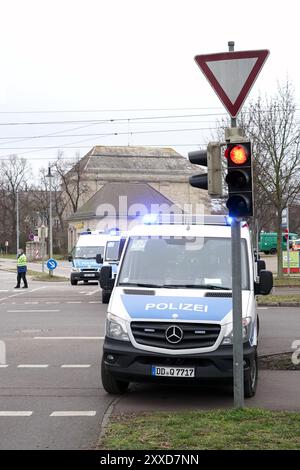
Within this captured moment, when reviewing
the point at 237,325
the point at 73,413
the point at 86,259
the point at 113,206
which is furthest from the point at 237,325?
the point at 113,206

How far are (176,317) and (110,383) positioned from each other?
1.29 metres

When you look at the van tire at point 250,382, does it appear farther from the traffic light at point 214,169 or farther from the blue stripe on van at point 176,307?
the traffic light at point 214,169

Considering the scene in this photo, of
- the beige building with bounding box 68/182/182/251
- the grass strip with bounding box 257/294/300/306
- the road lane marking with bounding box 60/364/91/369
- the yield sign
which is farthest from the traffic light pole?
the beige building with bounding box 68/182/182/251

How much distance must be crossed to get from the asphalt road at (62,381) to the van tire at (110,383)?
0.43 ft

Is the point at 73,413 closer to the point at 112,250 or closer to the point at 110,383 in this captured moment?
the point at 110,383

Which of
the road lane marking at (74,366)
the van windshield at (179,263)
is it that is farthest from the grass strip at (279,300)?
the van windshield at (179,263)

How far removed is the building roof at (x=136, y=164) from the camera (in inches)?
4154

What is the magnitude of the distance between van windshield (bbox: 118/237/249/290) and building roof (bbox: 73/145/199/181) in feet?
309

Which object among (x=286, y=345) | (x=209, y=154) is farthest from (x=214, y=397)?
(x=286, y=345)

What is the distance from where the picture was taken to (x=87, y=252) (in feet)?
108

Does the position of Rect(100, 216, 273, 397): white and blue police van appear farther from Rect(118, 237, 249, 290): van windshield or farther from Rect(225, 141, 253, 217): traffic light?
Rect(225, 141, 253, 217): traffic light

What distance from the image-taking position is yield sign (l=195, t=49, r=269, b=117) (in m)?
6.86

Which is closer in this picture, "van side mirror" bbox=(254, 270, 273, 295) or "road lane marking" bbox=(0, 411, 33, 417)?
"road lane marking" bbox=(0, 411, 33, 417)
